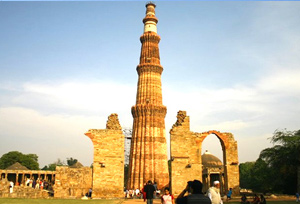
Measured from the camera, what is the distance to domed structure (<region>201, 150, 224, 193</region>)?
32250 mm

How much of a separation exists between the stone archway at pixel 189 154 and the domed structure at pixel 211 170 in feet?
44.4

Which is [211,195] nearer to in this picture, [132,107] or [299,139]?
[299,139]

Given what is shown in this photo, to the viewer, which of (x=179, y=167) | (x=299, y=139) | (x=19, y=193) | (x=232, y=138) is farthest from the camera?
(x=299, y=139)

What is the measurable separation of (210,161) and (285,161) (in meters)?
16.2

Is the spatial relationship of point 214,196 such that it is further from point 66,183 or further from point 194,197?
point 66,183

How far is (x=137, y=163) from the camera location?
29766 millimetres

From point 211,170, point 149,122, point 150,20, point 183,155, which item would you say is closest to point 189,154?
point 183,155

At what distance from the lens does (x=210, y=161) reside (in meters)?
37.4

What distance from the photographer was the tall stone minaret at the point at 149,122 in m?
29.3

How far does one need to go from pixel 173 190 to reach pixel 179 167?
4.74ft

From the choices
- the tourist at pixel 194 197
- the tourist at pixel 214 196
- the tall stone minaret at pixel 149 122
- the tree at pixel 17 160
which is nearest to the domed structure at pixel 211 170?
the tall stone minaret at pixel 149 122

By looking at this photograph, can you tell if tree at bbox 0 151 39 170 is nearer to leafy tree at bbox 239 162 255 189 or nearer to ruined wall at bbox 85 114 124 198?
leafy tree at bbox 239 162 255 189

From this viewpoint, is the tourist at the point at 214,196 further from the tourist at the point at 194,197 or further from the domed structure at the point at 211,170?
the domed structure at the point at 211,170

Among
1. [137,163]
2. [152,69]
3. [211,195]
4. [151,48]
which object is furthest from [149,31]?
[211,195]
